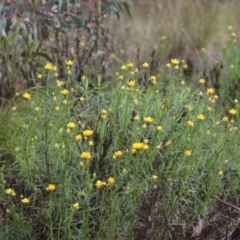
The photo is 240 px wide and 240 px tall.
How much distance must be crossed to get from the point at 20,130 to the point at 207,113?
104 cm

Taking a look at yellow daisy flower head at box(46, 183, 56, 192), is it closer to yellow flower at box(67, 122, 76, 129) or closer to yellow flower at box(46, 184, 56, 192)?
yellow flower at box(46, 184, 56, 192)

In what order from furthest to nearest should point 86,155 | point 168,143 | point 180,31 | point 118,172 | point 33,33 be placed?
point 180,31
point 33,33
point 168,143
point 118,172
point 86,155

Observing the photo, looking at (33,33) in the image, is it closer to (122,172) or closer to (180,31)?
(122,172)

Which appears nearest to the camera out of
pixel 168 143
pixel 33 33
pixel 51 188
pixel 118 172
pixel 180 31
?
pixel 51 188

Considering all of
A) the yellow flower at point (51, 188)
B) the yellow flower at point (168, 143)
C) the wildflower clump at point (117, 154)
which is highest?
the wildflower clump at point (117, 154)

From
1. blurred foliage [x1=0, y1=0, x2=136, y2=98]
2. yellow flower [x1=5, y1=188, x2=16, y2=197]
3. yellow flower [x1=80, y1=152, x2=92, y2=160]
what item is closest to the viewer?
yellow flower [x1=80, y1=152, x2=92, y2=160]

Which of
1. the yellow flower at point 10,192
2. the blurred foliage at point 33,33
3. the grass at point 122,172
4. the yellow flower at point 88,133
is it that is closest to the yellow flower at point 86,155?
the grass at point 122,172

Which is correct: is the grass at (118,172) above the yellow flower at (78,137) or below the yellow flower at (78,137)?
below

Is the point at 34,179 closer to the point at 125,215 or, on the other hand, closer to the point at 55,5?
the point at 125,215

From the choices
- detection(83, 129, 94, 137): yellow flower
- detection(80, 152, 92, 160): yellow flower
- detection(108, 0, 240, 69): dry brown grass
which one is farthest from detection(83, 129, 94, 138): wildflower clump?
detection(108, 0, 240, 69): dry brown grass

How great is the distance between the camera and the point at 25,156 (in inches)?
131

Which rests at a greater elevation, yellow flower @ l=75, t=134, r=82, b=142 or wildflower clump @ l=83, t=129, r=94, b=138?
wildflower clump @ l=83, t=129, r=94, b=138

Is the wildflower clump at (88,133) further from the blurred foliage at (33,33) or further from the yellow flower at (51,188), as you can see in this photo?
the blurred foliage at (33,33)

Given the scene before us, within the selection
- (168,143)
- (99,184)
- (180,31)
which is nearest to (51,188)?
(99,184)
